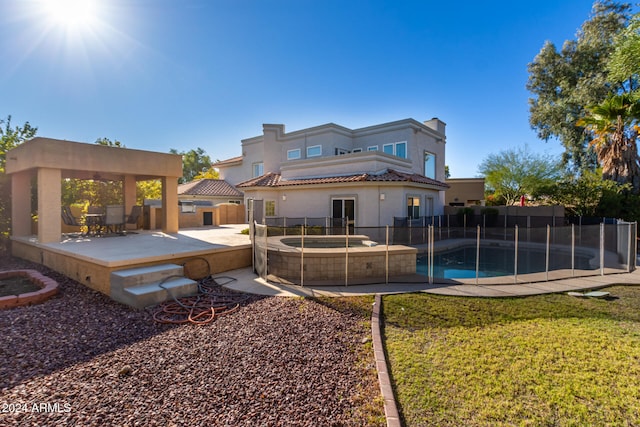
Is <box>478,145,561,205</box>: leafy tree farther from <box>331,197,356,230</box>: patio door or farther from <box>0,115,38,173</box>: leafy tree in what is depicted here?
<box>0,115,38,173</box>: leafy tree

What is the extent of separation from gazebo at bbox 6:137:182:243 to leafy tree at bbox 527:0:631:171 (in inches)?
1171

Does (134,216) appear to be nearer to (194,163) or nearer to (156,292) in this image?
(156,292)

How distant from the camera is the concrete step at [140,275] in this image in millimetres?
7098

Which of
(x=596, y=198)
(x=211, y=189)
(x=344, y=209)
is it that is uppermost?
(x=211, y=189)

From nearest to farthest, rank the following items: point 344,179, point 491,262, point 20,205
Result: point 20,205 → point 491,262 → point 344,179

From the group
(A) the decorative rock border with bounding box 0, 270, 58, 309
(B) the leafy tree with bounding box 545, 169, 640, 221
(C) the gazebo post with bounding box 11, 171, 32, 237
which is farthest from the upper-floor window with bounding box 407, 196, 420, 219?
(C) the gazebo post with bounding box 11, 171, 32, 237

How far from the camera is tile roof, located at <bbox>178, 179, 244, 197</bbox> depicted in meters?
27.8

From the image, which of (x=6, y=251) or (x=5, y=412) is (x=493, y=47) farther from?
(x=6, y=251)

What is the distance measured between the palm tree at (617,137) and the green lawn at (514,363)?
62.7 ft

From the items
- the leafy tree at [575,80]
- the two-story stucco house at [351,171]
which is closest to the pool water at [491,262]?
the two-story stucco house at [351,171]

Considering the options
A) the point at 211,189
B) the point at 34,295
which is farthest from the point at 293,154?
the point at 34,295

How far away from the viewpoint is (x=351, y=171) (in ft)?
64.5

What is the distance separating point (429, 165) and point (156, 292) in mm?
23183

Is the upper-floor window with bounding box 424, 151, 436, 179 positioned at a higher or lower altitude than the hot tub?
higher
